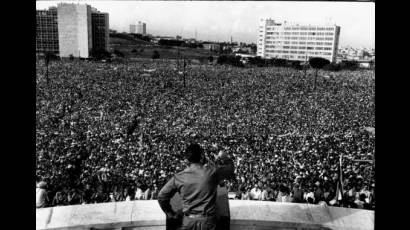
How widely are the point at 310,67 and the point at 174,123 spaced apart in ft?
→ 59.6

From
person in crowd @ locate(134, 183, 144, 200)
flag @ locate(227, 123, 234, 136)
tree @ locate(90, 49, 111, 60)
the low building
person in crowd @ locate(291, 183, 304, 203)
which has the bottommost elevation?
flag @ locate(227, 123, 234, 136)

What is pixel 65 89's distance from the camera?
64.1 ft

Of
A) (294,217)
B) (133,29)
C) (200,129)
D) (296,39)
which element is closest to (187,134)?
(200,129)

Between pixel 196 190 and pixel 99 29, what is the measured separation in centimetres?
1728

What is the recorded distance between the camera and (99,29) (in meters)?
17.5

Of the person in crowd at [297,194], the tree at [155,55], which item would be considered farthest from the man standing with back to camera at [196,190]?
the tree at [155,55]

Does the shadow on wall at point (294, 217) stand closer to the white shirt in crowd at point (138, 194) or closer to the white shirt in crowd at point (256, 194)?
the white shirt in crowd at point (256, 194)

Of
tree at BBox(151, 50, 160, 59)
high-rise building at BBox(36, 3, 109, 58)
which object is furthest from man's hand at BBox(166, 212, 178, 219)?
tree at BBox(151, 50, 160, 59)

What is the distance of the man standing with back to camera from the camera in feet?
5.98

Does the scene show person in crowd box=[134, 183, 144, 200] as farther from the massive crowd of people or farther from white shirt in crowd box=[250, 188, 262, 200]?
white shirt in crowd box=[250, 188, 262, 200]

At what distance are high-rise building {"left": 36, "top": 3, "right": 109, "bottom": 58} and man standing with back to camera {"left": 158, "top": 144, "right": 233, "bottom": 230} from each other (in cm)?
1623

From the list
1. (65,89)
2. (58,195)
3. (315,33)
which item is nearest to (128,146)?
(58,195)

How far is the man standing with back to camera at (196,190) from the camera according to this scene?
1823 millimetres
